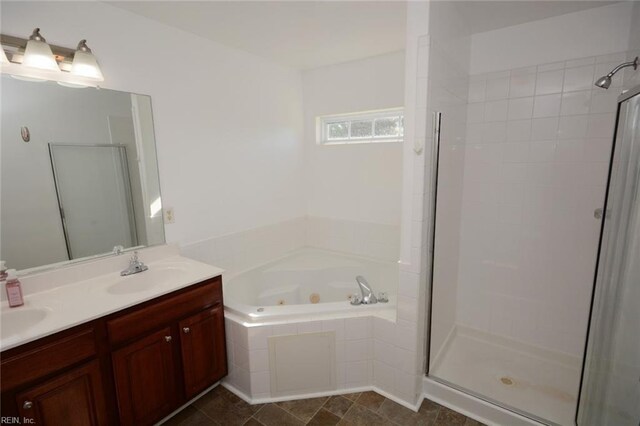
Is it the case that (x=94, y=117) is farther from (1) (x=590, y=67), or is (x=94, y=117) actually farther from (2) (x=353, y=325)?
(1) (x=590, y=67)

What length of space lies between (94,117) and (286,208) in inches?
70.9

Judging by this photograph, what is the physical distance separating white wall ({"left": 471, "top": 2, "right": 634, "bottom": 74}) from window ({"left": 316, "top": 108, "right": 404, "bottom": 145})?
30.0 inches

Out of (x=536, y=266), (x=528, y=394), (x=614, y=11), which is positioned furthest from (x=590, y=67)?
(x=528, y=394)

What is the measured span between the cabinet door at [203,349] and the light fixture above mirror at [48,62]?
150 centimetres

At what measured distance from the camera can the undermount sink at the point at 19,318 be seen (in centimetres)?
139

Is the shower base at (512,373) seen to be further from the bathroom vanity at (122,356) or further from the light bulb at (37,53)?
the light bulb at (37,53)

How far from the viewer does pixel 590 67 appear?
6.50ft

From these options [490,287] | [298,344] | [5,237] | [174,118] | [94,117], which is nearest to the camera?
[5,237]

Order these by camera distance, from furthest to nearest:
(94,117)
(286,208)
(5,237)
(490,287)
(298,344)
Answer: (286,208)
(490,287)
(298,344)
(94,117)
(5,237)

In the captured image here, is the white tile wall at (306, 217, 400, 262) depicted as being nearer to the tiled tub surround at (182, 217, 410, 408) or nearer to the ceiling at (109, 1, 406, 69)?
the tiled tub surround at (182, 217, 410, 408)

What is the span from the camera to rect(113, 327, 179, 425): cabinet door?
5.02 feet

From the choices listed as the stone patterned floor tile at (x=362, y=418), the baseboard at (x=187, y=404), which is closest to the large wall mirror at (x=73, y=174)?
the baseboard at (x=187, y=404)

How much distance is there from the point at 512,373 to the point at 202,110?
9.84 feet

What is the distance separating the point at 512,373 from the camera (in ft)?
7.09
